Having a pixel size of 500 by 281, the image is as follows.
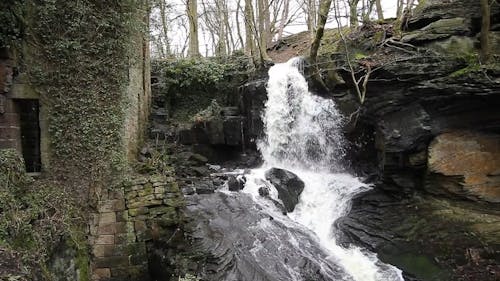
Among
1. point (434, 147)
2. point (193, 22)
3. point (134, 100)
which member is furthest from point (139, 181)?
point (193, 22)

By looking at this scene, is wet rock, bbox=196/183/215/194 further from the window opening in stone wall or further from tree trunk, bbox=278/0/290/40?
tree trunk, bbox=278/0/290/40

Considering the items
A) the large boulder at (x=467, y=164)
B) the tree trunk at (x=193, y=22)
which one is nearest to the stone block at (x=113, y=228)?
the large boulder at (x=467, y=164)

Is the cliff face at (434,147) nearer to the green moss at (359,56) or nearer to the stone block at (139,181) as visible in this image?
the green moss at (359,56)

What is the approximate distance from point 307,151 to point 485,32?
17.7 feet

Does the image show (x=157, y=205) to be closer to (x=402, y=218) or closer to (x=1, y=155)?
(x=1, y=155)

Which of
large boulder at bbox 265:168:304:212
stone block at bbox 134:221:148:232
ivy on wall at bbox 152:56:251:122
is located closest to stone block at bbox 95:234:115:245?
stone block at bbox 134:221:148:232

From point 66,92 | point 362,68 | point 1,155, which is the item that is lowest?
point 1,155

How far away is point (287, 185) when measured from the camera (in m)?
9.75

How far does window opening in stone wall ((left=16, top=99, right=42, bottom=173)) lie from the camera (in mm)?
7238

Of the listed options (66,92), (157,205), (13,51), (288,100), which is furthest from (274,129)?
(13,51)

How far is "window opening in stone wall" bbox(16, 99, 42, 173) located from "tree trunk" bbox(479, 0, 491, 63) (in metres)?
9.50

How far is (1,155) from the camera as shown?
6.07 metres

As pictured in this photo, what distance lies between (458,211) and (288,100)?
5.87 m

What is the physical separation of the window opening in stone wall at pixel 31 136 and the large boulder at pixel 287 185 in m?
5.35
